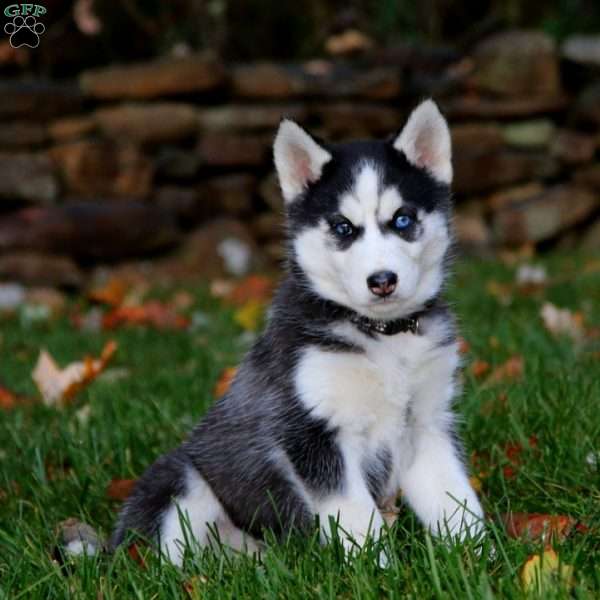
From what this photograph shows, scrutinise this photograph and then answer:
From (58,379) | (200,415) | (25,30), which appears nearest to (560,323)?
(200,415)

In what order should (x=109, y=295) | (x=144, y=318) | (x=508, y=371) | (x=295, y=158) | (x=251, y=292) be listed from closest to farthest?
(x=295, y=158)
(x=508, y=371)
(x=144, y=318)
(x=109, y=295)
(x=251, y=292)

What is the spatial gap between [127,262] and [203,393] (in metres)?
3.94

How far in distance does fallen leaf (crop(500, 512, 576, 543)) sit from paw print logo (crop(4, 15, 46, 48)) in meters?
6.10

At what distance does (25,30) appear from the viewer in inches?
327

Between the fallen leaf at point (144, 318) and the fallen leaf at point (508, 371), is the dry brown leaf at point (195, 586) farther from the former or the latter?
the fallen leaf at point (144, 318)

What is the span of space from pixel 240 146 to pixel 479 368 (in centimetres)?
466

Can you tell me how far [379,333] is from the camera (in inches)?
110

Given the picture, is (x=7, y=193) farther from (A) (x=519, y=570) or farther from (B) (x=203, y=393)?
(A) (x=519, y=570)

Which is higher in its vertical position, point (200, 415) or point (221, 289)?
point (200, 415)

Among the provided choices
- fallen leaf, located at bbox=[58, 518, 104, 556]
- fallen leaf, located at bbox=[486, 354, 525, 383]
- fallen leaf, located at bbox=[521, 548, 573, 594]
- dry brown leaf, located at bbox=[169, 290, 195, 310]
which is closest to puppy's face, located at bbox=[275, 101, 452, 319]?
fallen leaf, located at bbox=[521, 548, 573, 594]

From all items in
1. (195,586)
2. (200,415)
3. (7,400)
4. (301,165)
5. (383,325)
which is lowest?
(7,400)

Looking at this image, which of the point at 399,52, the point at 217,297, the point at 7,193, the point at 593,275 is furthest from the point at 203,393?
the point at 399,52

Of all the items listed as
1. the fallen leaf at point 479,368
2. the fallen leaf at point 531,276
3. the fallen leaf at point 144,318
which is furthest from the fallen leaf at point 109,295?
the fallen leaf at point 479,368

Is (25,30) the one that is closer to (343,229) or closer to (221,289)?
(221,289)
